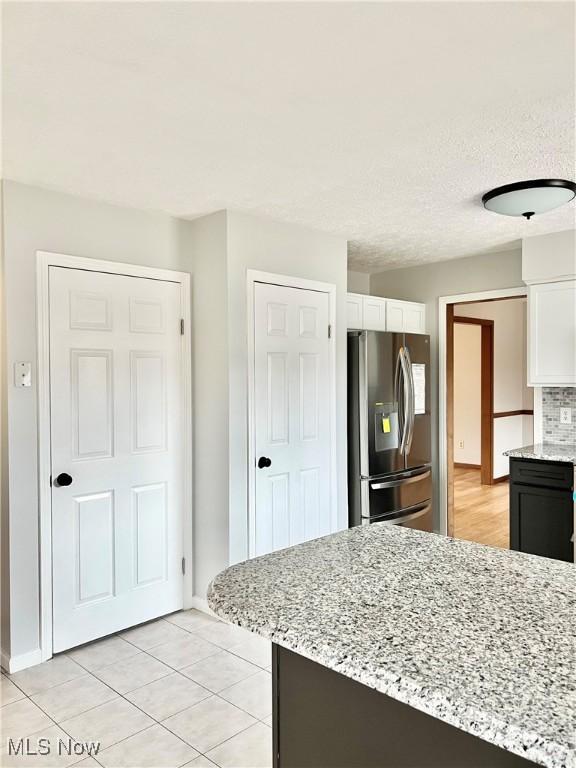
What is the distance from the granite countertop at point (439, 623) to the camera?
897mm

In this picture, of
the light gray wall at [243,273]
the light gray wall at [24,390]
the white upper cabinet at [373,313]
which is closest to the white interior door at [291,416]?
the light gray wall at [243,273]

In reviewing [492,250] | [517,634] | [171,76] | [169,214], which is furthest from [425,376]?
[517,634]

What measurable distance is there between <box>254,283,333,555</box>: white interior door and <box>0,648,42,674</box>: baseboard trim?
1.27 metres

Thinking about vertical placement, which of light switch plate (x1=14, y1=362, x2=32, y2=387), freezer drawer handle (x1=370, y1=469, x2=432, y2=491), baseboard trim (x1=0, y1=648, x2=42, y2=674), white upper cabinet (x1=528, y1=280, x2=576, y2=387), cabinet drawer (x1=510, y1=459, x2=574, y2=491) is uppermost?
white upper cabinet (x1=528, y1=280, x2=576, y2=387)

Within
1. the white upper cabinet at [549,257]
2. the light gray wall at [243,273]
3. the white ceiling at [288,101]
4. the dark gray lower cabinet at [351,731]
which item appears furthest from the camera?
the white upper cabinet at [549,257]

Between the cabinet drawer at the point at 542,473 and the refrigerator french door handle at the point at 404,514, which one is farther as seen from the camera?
the refrigerator french door handle at the point at 404,514

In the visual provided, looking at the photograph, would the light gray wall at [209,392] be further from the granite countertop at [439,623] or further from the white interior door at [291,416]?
the granite countertop at [439,623]

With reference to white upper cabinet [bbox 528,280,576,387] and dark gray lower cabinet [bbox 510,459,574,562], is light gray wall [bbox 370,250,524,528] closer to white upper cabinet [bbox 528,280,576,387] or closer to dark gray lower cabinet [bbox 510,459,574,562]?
white upper cabinet [bbox 528,280,576,387]

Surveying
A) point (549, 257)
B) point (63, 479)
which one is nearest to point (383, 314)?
point (549, 257)

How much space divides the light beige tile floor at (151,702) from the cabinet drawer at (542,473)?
1.97 m

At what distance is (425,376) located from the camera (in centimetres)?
466

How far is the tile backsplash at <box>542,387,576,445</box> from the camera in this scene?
4.17m

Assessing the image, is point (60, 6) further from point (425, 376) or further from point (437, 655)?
point (425, 376)

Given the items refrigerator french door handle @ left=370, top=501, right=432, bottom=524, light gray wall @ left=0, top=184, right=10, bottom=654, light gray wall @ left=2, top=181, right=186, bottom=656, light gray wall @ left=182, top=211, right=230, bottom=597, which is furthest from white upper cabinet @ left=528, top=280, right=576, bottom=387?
light gray wall @ left=0, top=184, right=10, bottom=654
